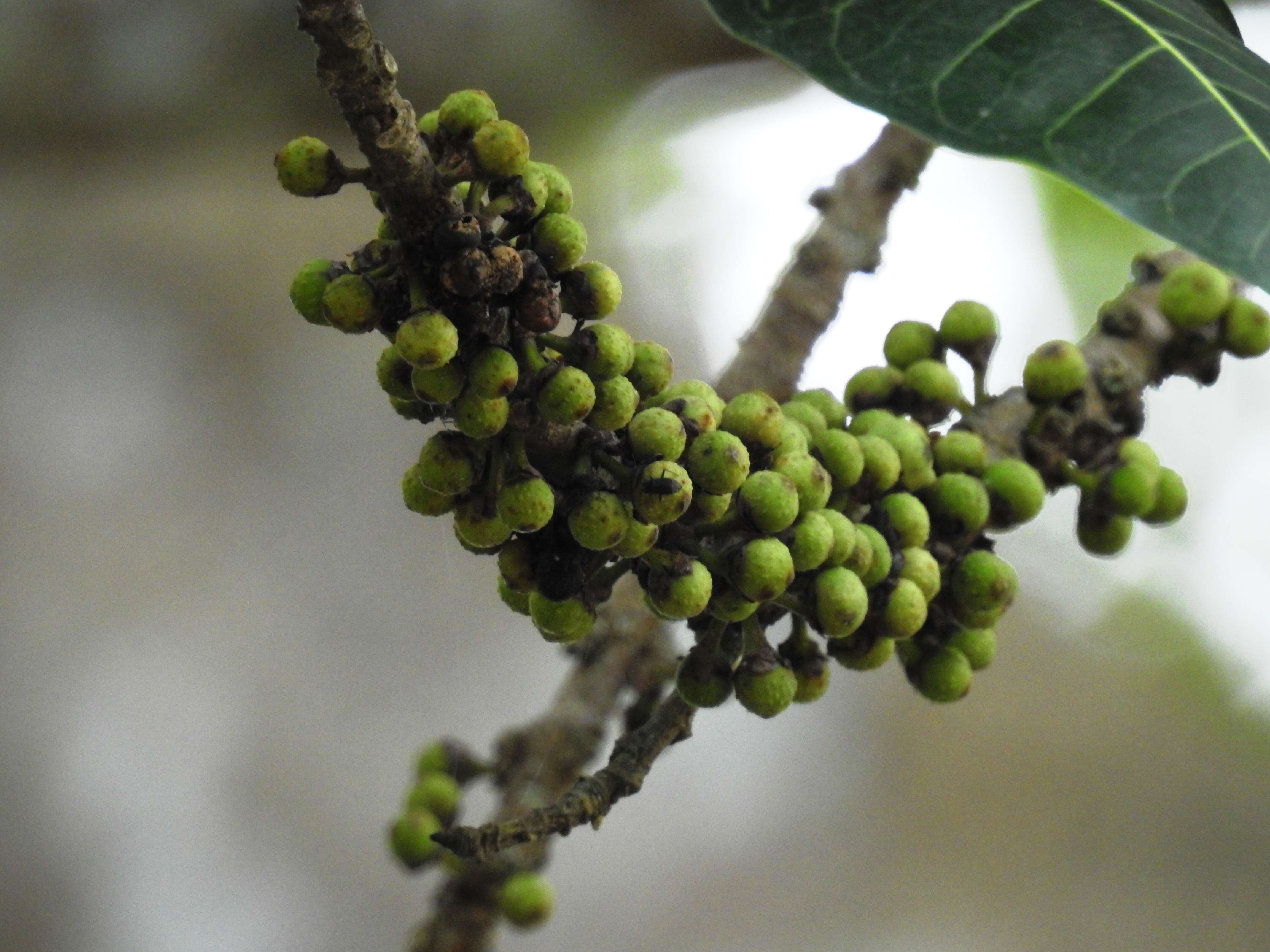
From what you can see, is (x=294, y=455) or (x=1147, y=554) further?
(x=1147, y=554)

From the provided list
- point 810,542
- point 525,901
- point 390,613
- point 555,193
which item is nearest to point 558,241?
point 555,193

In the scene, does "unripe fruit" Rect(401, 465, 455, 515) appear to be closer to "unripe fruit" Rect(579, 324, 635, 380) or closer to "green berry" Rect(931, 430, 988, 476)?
"unripe fruit" Rect(579, 324, 635, 380)

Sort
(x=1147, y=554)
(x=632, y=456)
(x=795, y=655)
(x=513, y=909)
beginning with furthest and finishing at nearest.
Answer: (x=1147, y=554) → (x=513, y=909) → (x=795, y=655) → (x=632, y=456)

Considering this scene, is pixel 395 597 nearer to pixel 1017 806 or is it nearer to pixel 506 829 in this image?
pixel 1017 806

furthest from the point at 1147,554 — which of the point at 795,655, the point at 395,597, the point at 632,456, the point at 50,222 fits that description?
the point at 50,222

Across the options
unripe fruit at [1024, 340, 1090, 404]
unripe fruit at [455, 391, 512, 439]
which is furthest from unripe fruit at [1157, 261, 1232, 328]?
unripe fruit at [455, 391, 512, 439]

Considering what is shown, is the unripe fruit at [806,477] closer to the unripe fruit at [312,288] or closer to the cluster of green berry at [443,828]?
the unripe fruit at [312,288]
